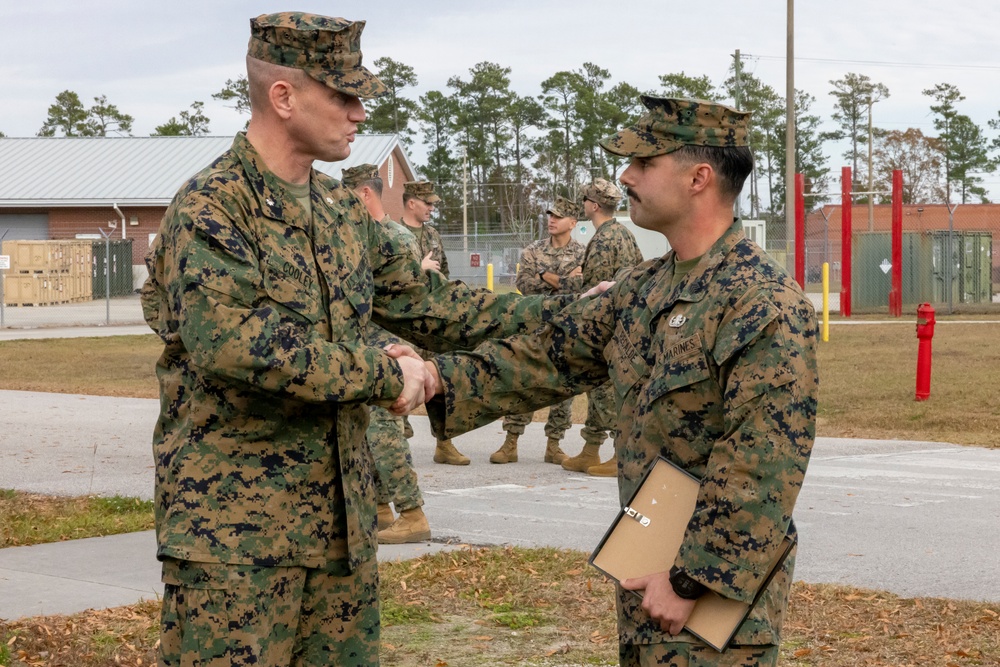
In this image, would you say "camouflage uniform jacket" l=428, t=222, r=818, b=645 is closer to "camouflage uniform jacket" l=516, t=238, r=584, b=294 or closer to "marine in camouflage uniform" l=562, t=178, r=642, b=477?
"marine in camouflage uniform" l=562, t=178, r=642, b=477

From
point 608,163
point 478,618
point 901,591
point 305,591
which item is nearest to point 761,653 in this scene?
point 305,591

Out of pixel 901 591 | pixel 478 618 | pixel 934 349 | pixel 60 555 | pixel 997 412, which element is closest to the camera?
pixel 478 618

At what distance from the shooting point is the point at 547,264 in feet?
37.6

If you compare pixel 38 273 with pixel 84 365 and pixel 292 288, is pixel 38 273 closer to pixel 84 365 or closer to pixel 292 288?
pixel 84 365

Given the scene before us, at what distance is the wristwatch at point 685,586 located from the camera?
10.0ft

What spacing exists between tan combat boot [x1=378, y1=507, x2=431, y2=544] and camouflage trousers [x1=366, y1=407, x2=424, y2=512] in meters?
0.05

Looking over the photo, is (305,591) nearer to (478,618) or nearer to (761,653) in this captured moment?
(761,653)

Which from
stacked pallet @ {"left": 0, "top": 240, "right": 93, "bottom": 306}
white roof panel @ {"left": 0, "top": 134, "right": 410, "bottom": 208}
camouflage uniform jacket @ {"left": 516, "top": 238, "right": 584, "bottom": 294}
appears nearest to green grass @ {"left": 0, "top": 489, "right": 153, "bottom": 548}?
camouflage uniform jacket @ {"left": 516, "top": 238, "right": 584, "bottom": 294}

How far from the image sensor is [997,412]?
13.6 m

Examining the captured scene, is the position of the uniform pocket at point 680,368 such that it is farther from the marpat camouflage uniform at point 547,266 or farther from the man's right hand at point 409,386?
the marpat camouflage uniform at point 547,266

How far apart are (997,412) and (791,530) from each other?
1130 centimetres

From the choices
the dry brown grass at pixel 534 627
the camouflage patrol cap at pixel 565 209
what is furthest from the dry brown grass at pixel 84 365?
the dry brown grass at pixel 534 627

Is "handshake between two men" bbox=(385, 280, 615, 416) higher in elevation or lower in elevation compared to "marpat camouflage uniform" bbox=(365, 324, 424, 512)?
higher

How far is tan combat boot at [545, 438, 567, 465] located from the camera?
10922 millimetres
